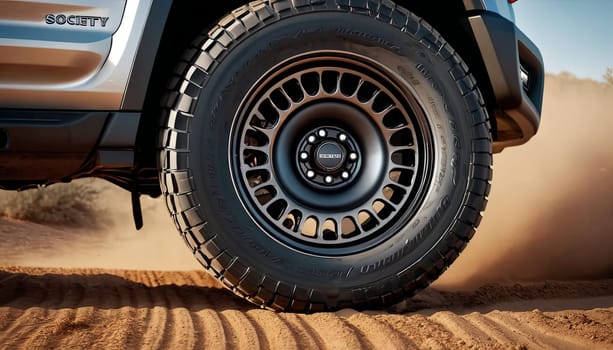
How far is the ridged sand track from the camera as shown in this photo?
260 centimetres

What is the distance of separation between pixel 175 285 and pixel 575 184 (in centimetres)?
568

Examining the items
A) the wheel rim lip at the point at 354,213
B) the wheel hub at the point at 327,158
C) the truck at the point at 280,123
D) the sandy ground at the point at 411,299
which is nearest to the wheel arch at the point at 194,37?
the truck at the point at 280,123

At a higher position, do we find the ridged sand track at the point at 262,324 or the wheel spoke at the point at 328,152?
the wheel spoke at the point at 328,152

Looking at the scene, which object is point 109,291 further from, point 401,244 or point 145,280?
point 401,244

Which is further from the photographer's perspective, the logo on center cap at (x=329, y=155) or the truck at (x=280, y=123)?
the logo on center cap at (x=329, y=155)

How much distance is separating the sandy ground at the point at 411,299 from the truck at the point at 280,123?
0.93 feet

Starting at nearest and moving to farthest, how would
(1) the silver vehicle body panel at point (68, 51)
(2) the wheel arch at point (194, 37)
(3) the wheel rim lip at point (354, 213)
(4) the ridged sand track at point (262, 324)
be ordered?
(4) the ridged sand track at point (262, 324) → (1) the silver vehicle body panel at point (68, 51) → (3) the wheel rim lip at point (354, 213) → (2) the wheel arch at point (194, 37)

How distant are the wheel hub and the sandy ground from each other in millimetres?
621

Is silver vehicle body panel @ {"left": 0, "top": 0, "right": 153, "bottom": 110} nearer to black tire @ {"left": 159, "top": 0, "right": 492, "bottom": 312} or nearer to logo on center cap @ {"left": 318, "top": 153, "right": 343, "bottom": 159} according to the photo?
black tire @ {"left": 159, "top": 0, "right": 492, "bottom": 312}

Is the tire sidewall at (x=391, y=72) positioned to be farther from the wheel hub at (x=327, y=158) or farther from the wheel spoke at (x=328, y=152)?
the wheel hub at (x=327, y=158)

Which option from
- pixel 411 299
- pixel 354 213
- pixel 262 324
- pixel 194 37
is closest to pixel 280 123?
pixel 354 213

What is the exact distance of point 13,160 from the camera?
10.1ft

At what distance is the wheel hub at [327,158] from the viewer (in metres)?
3.23

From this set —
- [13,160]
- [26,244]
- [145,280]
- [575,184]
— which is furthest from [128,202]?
[13,160]
